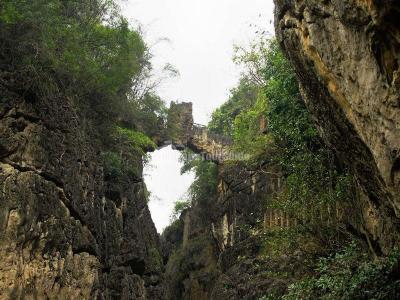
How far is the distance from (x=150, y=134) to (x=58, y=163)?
11210 mm

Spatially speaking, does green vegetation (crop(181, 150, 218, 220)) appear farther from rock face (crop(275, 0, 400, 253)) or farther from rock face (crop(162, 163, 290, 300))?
rock face (crop(275, 0, 400, 253))

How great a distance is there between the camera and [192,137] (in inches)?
1152

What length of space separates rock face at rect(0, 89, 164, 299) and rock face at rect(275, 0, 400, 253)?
6.98 metres


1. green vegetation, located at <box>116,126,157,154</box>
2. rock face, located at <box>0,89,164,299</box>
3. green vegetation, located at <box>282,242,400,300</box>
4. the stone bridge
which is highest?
the stone bridge

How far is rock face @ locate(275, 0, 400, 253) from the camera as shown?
8242 mm

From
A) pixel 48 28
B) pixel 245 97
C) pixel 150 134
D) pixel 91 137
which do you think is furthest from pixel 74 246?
pixel 245 97

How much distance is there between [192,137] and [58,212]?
16.0 m

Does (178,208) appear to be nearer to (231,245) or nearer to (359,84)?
(231,245)

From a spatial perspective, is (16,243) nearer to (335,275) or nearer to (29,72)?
(29,72)

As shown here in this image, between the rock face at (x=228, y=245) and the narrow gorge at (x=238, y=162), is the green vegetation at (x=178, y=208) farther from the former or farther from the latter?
the narrow gorge at (x=238, y=162)

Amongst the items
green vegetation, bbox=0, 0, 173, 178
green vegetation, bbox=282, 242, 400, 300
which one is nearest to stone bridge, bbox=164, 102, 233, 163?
green vegetation, bbox=0, 0, 173, 178

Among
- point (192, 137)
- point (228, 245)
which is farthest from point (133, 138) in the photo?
point (192, 137)

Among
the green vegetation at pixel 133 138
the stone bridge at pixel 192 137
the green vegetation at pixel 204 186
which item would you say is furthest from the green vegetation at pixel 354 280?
the stone bridge at pixel 192 137

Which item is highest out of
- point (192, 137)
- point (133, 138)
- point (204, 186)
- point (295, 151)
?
point (192, 137)
